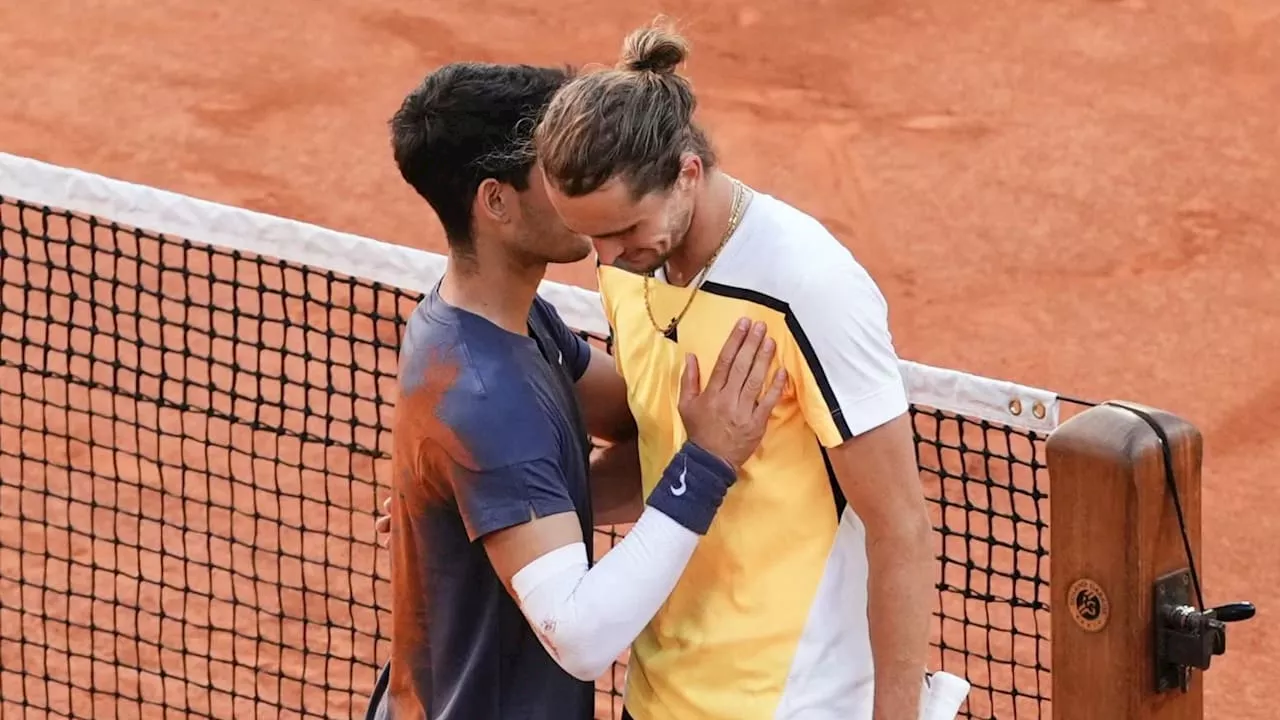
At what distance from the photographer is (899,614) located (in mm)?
2996

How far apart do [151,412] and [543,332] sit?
4.76 metres

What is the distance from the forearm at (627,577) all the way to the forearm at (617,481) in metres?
0.56

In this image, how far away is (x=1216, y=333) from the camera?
8125 mm

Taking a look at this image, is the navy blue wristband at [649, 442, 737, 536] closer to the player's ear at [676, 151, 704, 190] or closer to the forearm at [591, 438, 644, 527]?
the player's ear at [676, 151, 704, 190]

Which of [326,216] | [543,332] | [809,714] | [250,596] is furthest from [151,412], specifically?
[809,714]

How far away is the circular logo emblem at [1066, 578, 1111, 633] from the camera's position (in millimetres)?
2799

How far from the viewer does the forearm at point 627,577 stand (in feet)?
9.75

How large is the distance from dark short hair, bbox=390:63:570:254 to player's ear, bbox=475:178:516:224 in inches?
0.5

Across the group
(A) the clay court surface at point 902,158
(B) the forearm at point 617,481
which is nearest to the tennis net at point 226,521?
(A) the clay court surface at point 902,158

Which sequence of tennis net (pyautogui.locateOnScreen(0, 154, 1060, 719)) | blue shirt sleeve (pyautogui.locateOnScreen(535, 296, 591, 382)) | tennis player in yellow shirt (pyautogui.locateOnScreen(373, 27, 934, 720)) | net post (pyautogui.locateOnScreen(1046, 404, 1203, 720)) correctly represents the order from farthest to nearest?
tennis net (pyautogui.locateOnScreen(0, 154, 1060, 719)) < blue shirt sleeve (pyautogui.locateOnScreen(535, 296, 591, 382)) < tennis player in yellow shirt (pyautogui.locateOnScreen(373, 27, 934, 720)) < net post (pyautogui.locateOnScreen(1046, 404, 1203, 720))

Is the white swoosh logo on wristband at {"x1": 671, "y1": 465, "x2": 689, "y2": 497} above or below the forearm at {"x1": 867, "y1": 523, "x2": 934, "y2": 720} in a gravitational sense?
above

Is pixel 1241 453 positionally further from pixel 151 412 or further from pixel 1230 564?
pixel 151 412

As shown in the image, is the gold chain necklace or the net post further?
the gold chain necklace

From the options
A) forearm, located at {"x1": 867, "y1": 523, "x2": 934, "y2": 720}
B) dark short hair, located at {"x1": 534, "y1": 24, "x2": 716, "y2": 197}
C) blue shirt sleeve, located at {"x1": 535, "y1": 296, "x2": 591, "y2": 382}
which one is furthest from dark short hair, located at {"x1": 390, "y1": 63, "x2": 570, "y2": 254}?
forearm, located at {"x1": 867, "y1": 523, "x2": 934, "y2": 720}
